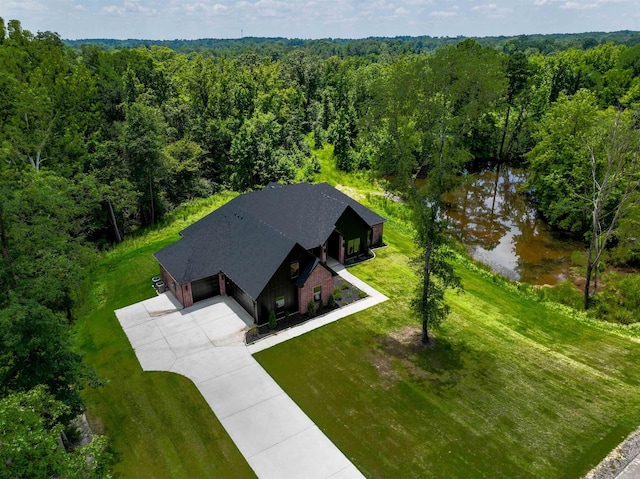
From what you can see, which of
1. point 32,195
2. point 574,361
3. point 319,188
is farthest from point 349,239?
point 32,195

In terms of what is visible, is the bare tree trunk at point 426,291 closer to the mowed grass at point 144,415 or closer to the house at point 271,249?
the house at point 271,249

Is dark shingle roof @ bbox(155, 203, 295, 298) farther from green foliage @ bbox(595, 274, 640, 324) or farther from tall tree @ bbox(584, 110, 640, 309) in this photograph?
green foliage @ bbox(595, 274, 640, 324)

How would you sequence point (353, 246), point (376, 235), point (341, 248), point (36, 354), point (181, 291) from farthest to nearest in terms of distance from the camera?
1. point (376, 235)
2. point (353, 246)
3. point (341, 248)
4. point (181, 291)
5. point (36, 354)

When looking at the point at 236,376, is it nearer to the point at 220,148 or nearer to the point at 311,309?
the point at 311,309

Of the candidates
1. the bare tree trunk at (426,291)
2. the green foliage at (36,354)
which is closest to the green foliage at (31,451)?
the green foliage at (36,354)

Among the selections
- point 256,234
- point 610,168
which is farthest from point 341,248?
point 610,168

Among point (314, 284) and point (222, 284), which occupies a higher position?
point (314, 284)

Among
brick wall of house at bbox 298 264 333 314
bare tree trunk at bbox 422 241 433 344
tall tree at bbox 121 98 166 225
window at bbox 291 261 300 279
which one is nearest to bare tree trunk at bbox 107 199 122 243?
tall tree at bbox 121 98 166 225
